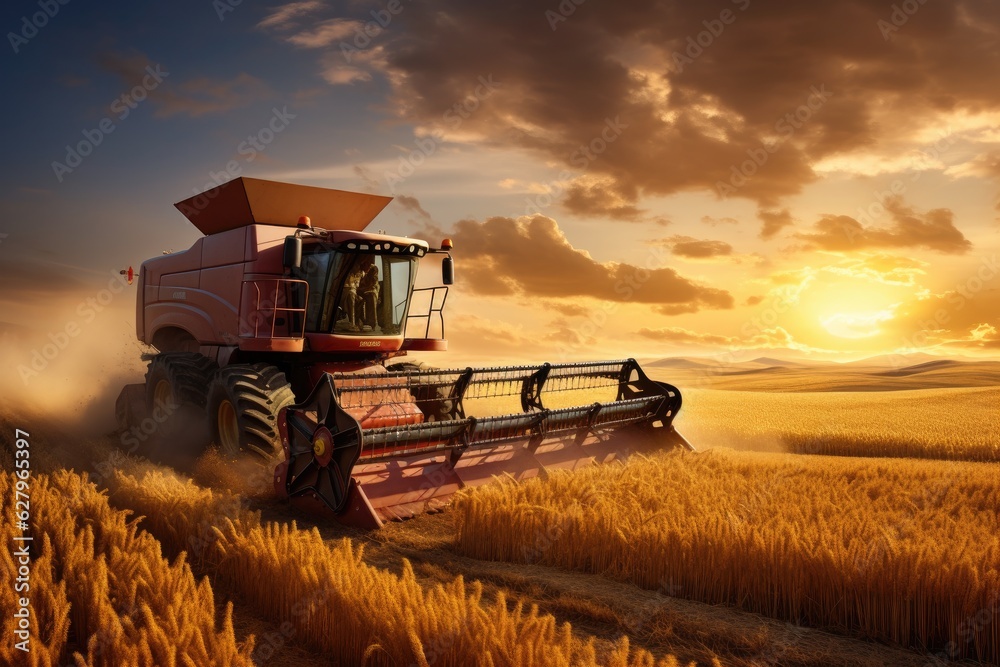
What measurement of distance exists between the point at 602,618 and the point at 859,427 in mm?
11099

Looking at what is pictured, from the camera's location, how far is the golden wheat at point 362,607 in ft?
8.42

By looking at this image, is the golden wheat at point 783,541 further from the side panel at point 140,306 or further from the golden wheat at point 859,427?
the side panel at point 140,306

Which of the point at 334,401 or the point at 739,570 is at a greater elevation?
the point at 334,401

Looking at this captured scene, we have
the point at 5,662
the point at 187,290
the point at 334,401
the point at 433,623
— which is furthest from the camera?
the point at 187,290

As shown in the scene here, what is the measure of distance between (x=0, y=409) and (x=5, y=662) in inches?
430

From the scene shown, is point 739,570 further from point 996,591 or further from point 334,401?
point 334,401

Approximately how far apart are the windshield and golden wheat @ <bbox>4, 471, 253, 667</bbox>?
3.75m

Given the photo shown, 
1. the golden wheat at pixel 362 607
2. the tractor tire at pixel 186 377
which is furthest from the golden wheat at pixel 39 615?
the tractor tire at pixel 186 377

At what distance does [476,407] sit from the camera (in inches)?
572

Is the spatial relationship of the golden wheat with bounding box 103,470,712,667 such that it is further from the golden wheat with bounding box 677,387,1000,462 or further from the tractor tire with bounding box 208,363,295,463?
the golden wheat with bounding box 677,387,1000,462

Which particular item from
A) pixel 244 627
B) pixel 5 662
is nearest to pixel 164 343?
pixel 244 627

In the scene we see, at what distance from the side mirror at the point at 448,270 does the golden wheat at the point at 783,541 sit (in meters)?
3.45

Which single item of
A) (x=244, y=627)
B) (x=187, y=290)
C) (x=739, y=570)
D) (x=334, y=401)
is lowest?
(x=244, y=627)

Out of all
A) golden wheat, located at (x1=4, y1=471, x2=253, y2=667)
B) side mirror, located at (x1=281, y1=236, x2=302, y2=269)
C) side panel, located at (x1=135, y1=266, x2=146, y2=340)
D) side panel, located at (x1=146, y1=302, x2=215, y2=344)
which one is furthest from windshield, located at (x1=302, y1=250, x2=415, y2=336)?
side panel, located at (x1=135, y1=266, x2=146, y2=340)
